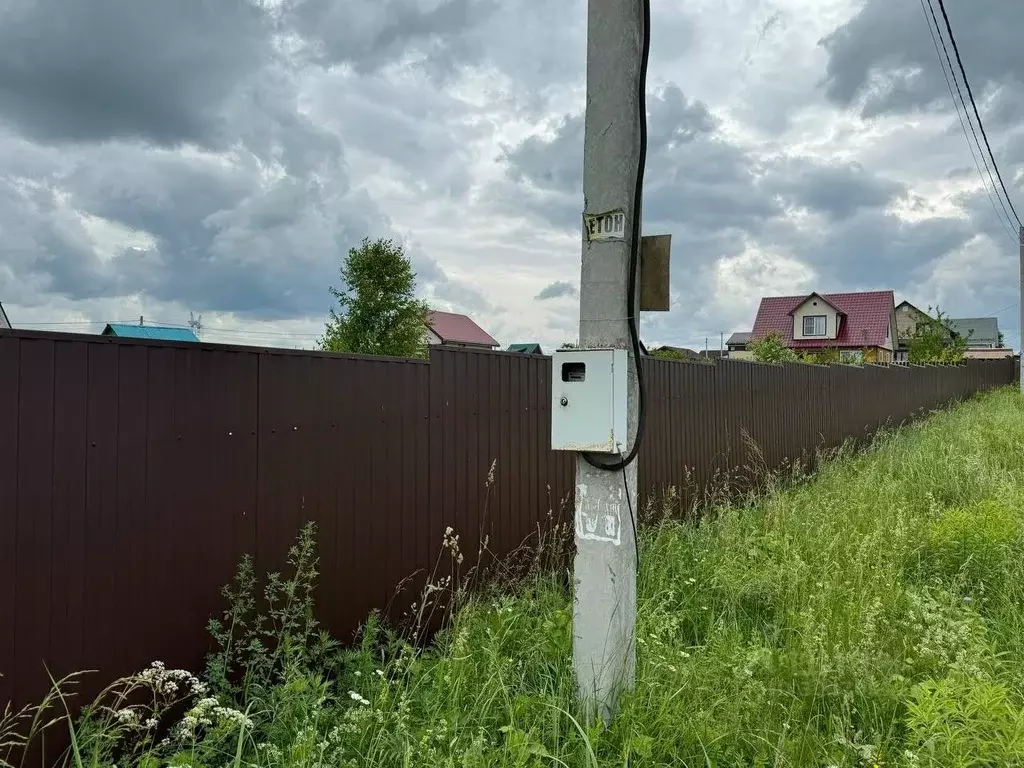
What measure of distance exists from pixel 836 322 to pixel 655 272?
4216 centimetres

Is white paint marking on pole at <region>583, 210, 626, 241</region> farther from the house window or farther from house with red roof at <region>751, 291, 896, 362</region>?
the house window

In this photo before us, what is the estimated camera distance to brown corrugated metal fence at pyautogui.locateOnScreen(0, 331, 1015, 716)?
232cm

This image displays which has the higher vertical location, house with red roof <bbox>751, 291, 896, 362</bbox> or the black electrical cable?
house with red roof <bbox>751, 291, 896, 362</bbox>

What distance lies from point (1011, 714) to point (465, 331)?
48853 millimetres

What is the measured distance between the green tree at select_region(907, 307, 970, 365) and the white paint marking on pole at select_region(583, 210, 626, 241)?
34942 millimetres

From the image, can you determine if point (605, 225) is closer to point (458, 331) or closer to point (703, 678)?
point (703, 678)

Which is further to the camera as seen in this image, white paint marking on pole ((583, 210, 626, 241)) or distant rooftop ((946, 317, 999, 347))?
distant rooftop ((946, 317, 999, 347))

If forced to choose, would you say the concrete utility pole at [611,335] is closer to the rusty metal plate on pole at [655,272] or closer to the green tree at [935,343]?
the rusty metal plate on pole at [655,272]

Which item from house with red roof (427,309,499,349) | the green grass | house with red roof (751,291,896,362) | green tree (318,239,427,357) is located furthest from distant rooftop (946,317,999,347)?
the green grass

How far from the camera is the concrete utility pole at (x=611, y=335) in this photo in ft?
8.20

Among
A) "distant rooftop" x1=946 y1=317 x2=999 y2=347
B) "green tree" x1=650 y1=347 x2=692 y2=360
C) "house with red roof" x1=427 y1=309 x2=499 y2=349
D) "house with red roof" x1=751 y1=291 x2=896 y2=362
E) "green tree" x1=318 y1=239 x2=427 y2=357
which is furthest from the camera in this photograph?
"distant rooftop" x1=946 y1=317 x2=999 y2=347

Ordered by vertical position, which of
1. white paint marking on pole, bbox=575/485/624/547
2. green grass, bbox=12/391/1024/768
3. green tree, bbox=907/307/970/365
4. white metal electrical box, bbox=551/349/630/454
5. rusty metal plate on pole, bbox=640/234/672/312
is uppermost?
green tree, bbox=907/307/970/365

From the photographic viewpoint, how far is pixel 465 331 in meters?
50.8

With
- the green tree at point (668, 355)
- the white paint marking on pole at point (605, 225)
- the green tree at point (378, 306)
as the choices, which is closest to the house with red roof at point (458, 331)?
the green tree at point (378, 306)
